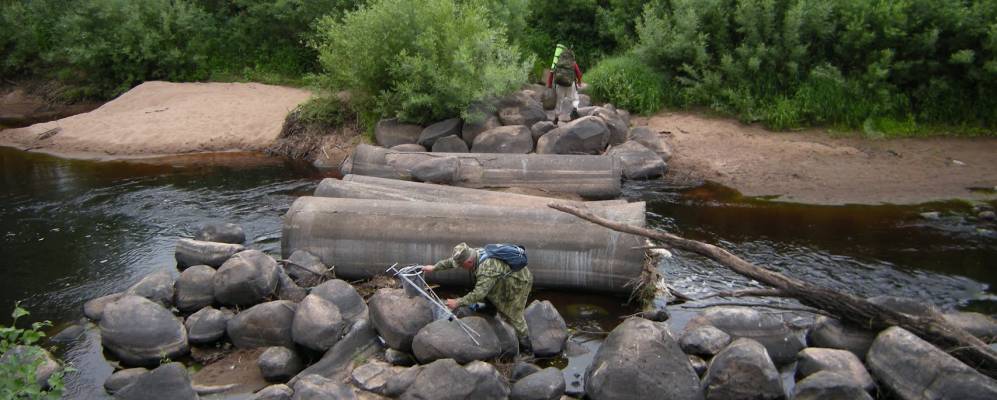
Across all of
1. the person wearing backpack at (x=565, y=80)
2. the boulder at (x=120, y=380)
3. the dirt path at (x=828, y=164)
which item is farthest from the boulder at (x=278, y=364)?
the person wearing backpack at (x=565, y=80)

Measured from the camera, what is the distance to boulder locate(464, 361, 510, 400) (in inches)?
321

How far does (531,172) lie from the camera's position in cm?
1427

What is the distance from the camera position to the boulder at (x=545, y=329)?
9.26m

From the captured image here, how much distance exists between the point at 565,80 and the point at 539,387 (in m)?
10.1

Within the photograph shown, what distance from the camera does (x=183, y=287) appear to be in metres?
10.3

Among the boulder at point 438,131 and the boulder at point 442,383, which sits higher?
the boulder at point 438,131

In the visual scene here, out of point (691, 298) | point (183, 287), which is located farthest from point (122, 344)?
point (691, 298)

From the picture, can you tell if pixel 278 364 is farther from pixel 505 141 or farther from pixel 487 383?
pixel 505 141

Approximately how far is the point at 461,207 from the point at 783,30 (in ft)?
34.8

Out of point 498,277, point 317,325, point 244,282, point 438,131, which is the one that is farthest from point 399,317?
point 438,131

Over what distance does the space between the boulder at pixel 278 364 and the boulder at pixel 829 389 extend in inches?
202

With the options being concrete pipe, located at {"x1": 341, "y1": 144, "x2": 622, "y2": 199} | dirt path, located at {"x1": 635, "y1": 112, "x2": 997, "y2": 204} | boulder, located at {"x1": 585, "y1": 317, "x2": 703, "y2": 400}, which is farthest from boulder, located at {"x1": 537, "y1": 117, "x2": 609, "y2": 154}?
boulder, located at {"x1": 585, "y1": 317, "x2": 703, "y2": 400}

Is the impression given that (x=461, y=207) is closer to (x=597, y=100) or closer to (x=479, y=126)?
(x=479, y=126)

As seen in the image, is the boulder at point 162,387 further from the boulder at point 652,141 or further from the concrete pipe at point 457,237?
the boulder at point 652,141
